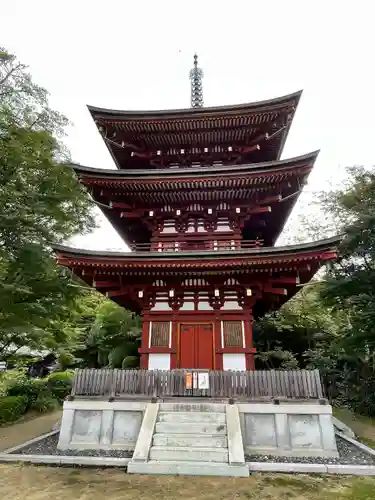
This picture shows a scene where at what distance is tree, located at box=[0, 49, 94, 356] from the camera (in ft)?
42.0

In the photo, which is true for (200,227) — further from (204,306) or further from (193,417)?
(193,417)

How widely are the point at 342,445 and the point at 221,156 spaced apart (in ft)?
39.3

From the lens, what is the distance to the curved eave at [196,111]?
1332 centimetres

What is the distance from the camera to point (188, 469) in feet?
23.1

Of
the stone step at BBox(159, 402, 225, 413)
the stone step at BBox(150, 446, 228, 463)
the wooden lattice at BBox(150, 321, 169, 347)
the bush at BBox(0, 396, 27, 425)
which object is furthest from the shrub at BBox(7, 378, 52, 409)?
the stone step at BBox(150, 446, 228, 463)

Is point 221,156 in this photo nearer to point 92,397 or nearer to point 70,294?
point 70,294

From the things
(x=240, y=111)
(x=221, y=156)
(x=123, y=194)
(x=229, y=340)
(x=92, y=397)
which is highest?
(x=240, y=111)

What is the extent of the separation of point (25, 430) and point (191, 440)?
28.9ft

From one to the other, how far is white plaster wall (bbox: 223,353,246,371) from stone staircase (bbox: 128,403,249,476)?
7.32 feet

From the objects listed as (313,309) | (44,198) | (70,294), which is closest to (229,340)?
(70,294)

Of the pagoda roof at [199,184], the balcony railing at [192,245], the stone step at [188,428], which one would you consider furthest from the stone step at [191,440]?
the pagoda roof at [199,184]

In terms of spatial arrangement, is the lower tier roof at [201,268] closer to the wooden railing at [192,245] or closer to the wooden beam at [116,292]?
the wooden beam at [116,292]

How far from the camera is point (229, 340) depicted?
11.6 m

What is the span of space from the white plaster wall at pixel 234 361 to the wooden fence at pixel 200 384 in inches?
65.9
